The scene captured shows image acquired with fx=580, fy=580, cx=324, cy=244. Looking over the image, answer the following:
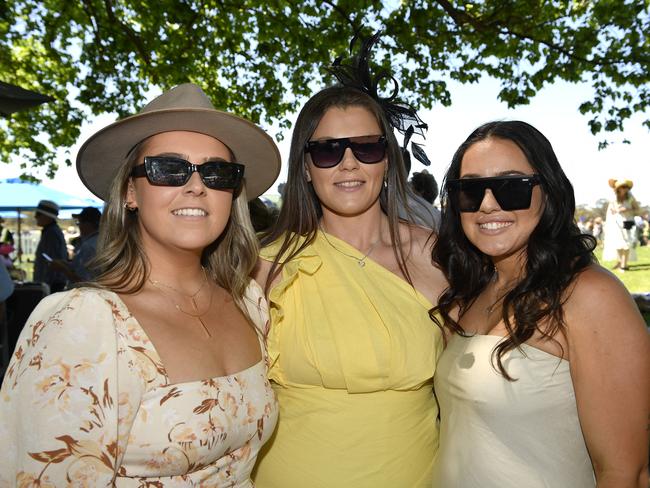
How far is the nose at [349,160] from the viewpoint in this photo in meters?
2.76

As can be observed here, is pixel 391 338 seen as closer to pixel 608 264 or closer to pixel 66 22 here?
pixel 66 22

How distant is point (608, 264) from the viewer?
540 inches

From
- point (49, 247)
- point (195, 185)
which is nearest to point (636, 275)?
point (49, 247)

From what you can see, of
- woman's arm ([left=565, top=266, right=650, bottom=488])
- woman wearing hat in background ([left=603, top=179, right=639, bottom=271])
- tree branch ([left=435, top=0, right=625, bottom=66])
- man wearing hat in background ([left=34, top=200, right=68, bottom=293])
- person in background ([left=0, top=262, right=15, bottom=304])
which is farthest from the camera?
woman wearing hat in background ([left=603, top=179, right=639, bottom=271])

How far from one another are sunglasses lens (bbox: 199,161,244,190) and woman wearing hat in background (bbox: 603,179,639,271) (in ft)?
36.6

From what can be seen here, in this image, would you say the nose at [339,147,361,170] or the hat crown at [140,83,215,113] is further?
the nose at [339,147,361,170]

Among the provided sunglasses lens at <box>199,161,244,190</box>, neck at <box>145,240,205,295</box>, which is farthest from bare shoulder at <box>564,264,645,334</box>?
neck at <box>145,240,205,295</box>

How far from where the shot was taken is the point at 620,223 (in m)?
12.0

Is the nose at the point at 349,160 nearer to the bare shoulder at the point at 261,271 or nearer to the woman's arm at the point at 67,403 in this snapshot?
the bare shoulder at the point at 261,271

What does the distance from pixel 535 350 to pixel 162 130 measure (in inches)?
61.7

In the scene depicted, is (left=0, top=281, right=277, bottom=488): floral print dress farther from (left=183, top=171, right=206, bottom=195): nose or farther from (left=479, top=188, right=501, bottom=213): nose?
(left=479, top=188, right=501, bottom=213): nose

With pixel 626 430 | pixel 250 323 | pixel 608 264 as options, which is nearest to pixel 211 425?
pixel 250 323

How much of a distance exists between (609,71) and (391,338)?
727 cm

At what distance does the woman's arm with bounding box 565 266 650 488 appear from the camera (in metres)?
1.90
